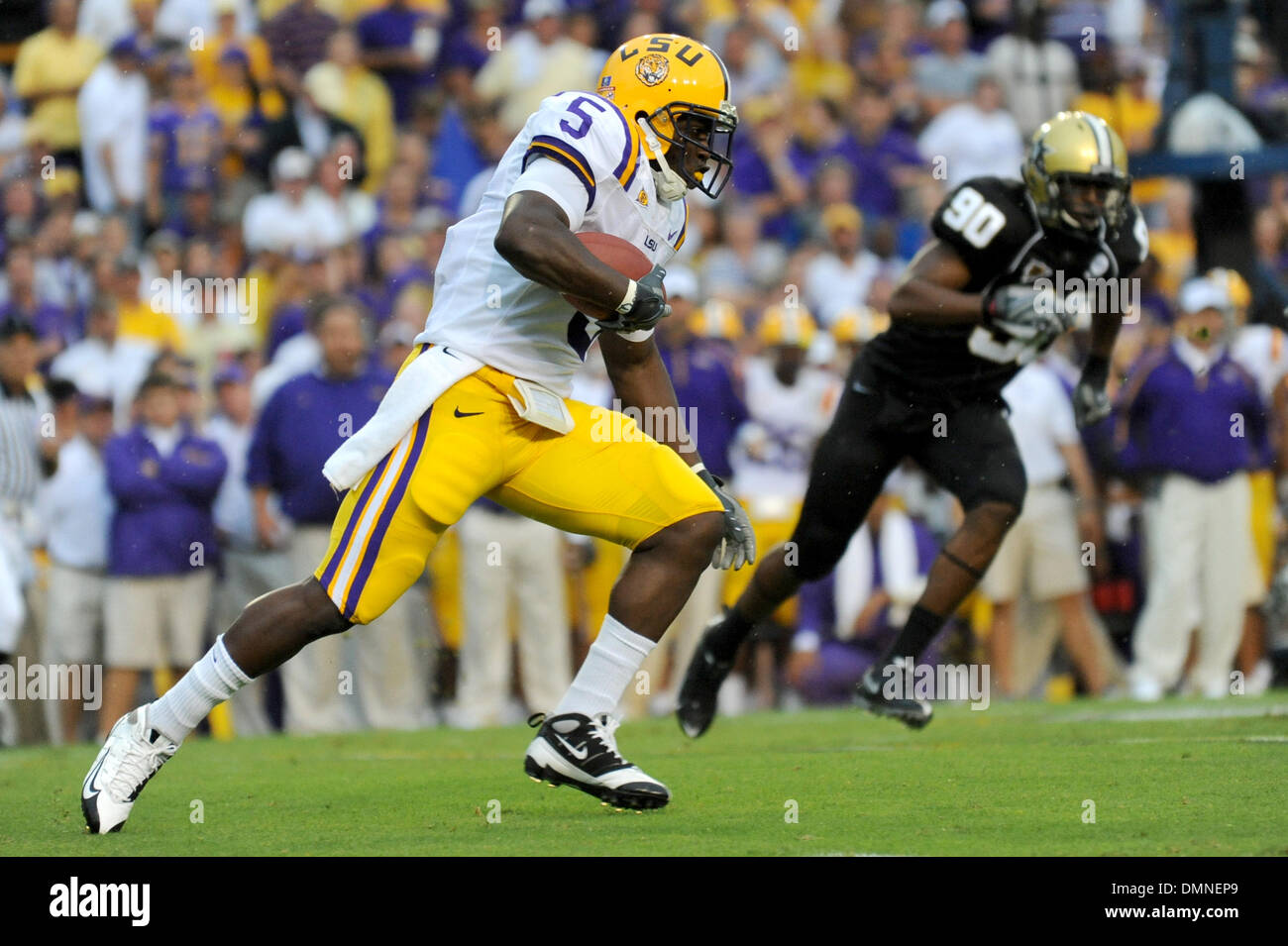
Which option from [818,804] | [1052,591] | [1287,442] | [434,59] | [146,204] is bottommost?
[818,804]

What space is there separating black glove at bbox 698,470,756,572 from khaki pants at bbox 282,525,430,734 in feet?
13.1

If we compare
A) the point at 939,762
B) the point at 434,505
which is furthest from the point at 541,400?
the point at 939,762

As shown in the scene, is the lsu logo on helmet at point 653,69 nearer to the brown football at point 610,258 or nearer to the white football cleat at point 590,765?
the brown football at point 610,258

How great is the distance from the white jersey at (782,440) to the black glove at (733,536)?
4429 millimetres

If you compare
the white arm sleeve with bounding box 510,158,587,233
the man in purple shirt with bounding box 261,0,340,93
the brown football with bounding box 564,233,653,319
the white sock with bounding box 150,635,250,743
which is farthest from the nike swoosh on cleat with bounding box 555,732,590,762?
the man in purple shirt with bounding box 261,0,340,93

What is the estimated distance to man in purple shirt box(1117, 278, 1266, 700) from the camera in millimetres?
9273

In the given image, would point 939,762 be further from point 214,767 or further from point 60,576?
point 60,576

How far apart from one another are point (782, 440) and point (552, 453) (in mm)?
4818

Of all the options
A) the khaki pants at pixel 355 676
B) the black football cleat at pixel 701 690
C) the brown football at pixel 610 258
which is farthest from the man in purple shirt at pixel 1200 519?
the brown football at pixel 610 258

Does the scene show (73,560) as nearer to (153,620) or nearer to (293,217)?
(153,620)

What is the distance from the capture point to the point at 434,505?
→ 463 centimetres

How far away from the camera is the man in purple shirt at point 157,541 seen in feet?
28.3

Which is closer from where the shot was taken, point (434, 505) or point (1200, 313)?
point (434, 505)

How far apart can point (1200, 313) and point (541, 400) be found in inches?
223
